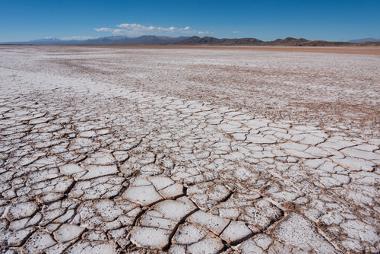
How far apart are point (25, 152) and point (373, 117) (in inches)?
167

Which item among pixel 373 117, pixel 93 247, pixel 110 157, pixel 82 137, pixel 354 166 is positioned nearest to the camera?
pixel 93 247

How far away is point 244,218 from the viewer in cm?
178

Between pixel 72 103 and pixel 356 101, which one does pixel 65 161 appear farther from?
pixel 356 101

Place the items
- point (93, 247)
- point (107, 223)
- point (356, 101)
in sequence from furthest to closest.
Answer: point (356, 101) < point (107, 223) < point (93, 247)

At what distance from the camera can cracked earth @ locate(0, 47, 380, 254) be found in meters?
1.62

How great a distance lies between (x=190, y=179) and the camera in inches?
90.0

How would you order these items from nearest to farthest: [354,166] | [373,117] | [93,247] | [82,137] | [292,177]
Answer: [93,247], [292,177], [354,166], [82,137], [373,117]

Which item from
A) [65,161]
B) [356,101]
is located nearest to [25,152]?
[65,161]

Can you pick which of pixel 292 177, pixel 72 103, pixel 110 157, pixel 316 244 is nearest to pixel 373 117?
pixel 292 177

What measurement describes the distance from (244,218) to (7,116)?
3849 mm

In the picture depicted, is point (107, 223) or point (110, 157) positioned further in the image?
point (110, 157)

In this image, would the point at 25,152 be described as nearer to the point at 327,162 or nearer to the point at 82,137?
the point at 82,137

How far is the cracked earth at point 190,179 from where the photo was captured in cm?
162

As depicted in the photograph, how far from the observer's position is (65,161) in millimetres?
2631
